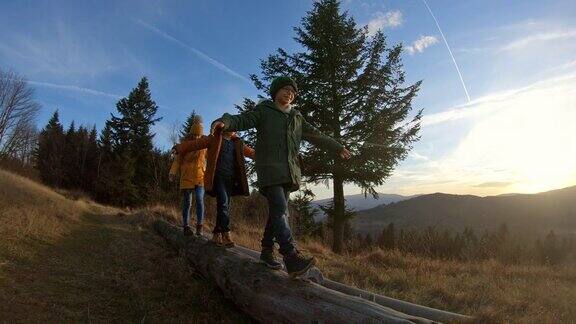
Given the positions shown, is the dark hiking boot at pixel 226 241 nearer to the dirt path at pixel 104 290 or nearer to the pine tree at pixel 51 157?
the dirt path at pixel 104 290

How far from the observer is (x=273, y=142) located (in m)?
4.68

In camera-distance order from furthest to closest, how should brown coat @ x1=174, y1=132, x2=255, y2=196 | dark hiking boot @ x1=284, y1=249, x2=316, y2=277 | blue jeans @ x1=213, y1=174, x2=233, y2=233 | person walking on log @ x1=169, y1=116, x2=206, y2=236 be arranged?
person walking on log @ x1=169, y1=116, x2=206, y2=236, blue jeans @ x1=213, y1=174, x2=233, y2=233, brown coat @ x1=174, y1=132, x2=255, y2=196, dark hiking boot @ x1=284, y1=249, x2=316, y2=277

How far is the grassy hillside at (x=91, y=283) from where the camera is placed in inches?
179

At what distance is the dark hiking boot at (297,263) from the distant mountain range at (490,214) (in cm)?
12443

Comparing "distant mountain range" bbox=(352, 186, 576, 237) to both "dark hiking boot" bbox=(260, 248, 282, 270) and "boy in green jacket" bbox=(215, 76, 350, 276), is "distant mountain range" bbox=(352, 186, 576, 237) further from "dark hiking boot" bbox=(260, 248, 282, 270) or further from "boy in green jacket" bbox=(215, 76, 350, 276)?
"boy in green jacket" bbox=(215, 76, 350, 276)

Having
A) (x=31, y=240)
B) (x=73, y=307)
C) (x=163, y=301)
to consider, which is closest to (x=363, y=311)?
(x=163, y=301)

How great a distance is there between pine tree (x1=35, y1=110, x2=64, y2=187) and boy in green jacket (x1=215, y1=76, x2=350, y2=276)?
51489 millimetres

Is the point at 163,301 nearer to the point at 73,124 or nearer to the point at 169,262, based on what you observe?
the point at 169,262

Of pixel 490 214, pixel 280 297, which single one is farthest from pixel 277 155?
pixel 490 214

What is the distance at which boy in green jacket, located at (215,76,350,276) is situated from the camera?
454 cm

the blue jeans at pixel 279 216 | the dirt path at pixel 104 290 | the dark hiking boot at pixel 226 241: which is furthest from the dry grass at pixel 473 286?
the dirt path at pixel 104 290

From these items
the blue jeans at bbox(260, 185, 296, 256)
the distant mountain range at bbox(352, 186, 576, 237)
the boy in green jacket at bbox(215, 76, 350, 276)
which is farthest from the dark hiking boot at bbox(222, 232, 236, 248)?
the distant mountain range at bbox(352, 186, 576, 237)

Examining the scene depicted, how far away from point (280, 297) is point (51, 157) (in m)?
56.0

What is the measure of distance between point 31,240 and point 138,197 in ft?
116
